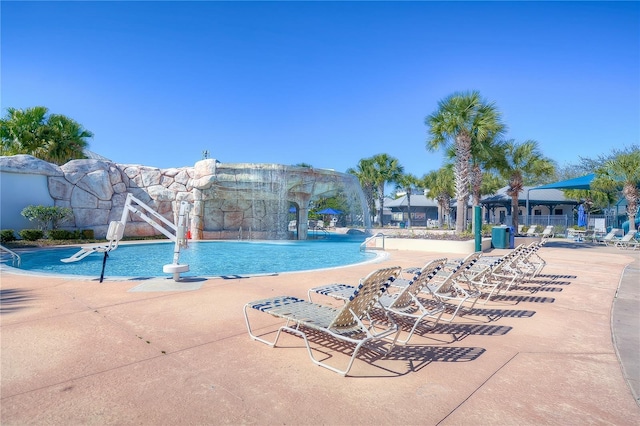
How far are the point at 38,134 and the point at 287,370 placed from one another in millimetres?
25037

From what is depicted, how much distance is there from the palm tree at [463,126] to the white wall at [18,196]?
20487mm

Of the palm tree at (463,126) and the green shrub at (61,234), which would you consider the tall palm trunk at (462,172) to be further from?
the green shrub at (61,234)

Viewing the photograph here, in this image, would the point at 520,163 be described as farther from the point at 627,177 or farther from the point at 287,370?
the point at 287,370

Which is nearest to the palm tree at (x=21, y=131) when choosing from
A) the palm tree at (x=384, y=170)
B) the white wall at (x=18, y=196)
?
the white wall at (x=18, y=196)

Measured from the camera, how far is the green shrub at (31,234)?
16688 mm

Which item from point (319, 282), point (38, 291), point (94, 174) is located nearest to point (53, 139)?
point (94, 174)

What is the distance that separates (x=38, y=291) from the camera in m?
6.50

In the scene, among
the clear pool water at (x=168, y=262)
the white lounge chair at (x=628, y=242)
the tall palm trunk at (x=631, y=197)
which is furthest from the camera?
the tall palm trunk at (x=631, y=197)

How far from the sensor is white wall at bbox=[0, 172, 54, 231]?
18000mm

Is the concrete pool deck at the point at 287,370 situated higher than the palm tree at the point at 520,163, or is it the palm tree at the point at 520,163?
the palm tree at the point at 520,163

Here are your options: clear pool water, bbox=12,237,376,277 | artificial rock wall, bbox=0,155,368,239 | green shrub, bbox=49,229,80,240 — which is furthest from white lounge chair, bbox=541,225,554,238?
green shrub, bbox=49,229,80,240

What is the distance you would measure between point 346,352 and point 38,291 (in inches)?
233

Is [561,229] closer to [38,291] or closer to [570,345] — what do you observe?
[570,345]

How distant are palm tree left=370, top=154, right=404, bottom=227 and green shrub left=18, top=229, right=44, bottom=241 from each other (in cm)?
2976
